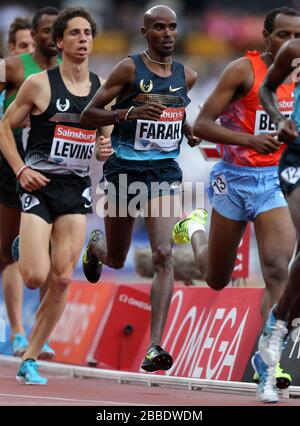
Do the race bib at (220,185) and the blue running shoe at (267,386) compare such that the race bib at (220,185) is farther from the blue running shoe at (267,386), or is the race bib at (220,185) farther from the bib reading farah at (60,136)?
the bib reading farah at (60,136)

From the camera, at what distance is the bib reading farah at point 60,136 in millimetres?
10578

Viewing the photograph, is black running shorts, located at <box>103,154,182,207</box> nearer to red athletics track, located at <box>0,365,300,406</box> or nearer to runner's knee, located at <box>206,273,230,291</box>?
runner's knee, located at <box>206,273,230,291</box>

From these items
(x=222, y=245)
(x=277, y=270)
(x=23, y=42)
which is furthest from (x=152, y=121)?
(x=23, y=42)

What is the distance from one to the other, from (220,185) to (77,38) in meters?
2.27

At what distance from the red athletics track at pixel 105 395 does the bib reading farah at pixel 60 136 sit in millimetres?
1901

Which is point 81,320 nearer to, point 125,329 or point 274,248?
point 125,329

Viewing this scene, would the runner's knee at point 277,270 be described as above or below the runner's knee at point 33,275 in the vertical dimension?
below

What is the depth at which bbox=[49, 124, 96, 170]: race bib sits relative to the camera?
10.6 m

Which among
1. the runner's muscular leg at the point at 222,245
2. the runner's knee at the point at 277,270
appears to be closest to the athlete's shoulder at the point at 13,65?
the runner's muscular leg at the point at 222,245

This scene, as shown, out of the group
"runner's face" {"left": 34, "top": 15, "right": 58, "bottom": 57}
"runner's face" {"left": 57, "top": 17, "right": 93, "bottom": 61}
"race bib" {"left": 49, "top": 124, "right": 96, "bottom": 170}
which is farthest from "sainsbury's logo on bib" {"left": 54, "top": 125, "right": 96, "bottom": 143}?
"runner's face" {"left": 34, "top": 15, "right": 58, "bottom": 57}

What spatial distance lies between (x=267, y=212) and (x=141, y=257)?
4251 mm

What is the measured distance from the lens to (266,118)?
8.94 metres

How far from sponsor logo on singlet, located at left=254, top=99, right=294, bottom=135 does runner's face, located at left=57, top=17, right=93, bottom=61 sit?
7.65 ft

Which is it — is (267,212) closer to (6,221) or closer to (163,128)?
(163,128)
